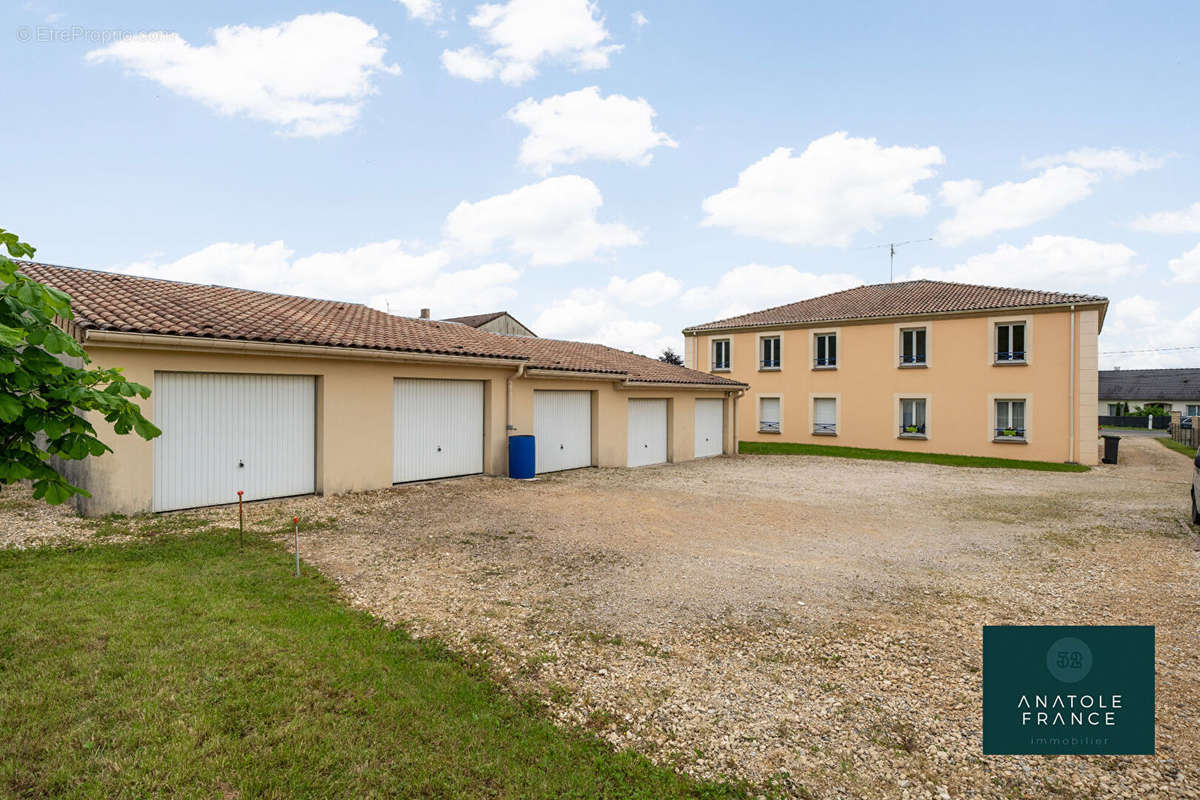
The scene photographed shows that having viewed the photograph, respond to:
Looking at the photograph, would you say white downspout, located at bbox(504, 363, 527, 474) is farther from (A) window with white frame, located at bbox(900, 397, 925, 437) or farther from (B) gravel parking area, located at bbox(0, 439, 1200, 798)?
(A) window with white frame, located at bbox(900, 397, 925, 437)

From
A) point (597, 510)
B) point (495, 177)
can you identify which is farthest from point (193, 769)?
point (495, 177)

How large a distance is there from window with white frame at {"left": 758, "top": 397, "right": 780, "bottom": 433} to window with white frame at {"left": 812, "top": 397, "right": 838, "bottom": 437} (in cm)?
161

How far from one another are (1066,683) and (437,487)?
35.4ft

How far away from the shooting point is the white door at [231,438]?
9125 mm

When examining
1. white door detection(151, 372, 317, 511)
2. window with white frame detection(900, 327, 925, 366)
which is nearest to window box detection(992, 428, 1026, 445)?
window with white frame detection(900, 327, 925, 366)

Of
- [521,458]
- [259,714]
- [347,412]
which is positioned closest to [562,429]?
[521,458]

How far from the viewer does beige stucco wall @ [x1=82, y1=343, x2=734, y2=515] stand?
28.1ft

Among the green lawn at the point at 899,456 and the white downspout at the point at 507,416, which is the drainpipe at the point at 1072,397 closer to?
the green lawn at the point at 899,456

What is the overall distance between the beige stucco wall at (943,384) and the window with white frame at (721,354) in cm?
41

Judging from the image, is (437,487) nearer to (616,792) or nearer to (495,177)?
(495,177)

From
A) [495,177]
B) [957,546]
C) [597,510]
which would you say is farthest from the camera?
[495,177]

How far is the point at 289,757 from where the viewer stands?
3.06m

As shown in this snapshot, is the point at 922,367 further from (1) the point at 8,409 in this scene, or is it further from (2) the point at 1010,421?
(1) the point at 8,409

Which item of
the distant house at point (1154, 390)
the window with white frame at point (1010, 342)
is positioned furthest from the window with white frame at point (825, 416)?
the distant house at point (1154, 390)
